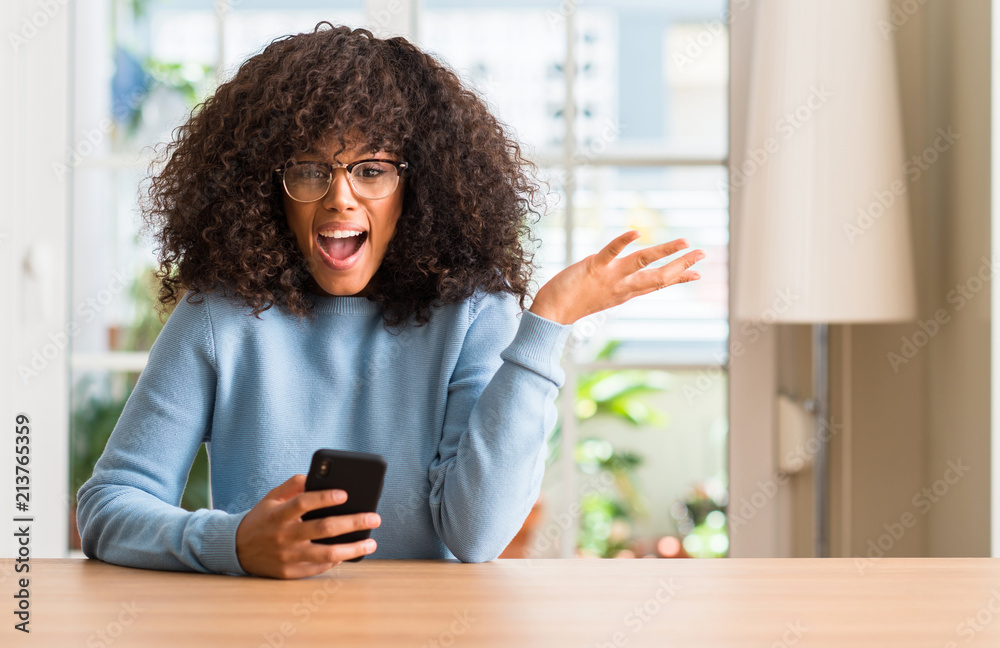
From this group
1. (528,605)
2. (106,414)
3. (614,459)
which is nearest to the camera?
(528,605)

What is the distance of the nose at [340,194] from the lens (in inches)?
41.3

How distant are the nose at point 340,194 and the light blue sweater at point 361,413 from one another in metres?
0.14

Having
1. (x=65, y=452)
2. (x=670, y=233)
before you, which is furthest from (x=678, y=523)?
(x=65, y=452)

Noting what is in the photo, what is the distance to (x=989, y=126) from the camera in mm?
1566

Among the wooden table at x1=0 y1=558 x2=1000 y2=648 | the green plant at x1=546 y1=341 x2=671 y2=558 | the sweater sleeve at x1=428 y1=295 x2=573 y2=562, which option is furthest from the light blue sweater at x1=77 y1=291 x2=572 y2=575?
the green plant at x1=546 y1=341 x2=671 y2=558

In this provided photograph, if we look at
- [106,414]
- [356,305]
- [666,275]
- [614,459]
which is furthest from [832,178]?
[106,414]

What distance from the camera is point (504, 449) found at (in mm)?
988

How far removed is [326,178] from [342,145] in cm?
4

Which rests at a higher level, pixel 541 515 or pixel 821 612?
pixel 821 612

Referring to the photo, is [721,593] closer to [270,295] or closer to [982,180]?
[270,295]

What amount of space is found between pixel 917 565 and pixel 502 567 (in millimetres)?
427

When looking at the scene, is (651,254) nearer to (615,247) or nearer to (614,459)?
(615,247)

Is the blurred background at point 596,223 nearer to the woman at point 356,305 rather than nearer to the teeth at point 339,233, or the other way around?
the woman at point 356,305

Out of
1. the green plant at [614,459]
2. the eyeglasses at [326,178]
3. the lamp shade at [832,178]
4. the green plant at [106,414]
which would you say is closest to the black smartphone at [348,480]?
the eyeglasses at [326,178]
